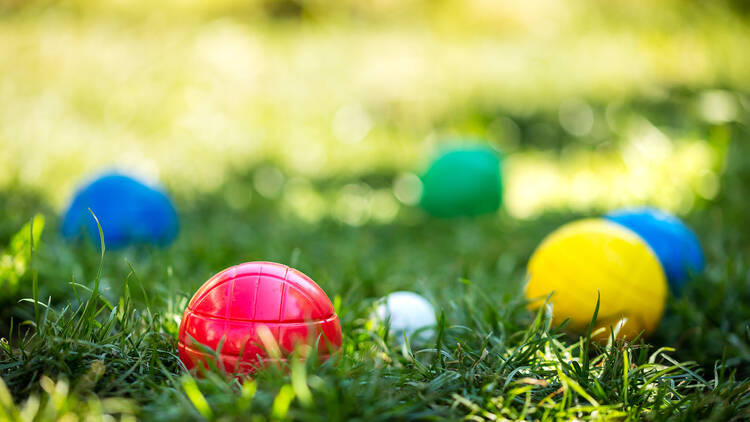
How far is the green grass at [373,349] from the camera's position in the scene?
5.21 feet

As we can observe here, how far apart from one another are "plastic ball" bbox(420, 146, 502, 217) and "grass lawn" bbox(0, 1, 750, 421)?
18cm

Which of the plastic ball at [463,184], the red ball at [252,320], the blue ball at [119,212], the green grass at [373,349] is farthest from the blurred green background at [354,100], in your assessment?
the red ball at [252,320]

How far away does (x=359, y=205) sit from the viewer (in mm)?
4488

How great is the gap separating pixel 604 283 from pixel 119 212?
2343mm

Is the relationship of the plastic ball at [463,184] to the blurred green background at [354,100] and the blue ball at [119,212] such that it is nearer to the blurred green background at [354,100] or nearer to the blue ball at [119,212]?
the blurred green background at [354,100]

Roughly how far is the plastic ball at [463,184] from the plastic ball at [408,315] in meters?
1.98

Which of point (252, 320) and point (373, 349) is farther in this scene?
point (373, 349)

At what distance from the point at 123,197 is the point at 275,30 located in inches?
205

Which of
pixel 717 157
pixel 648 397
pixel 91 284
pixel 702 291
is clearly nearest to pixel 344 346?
pixel 648 397

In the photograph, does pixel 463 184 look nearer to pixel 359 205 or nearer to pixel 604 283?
pixel 359 205

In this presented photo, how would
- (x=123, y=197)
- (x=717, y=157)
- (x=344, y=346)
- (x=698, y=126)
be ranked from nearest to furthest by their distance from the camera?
(x=344, y=346)
(x=123, y=197)
(x=717, y=157)
(x=698, y=126)

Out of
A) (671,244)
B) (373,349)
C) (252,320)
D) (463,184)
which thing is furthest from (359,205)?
(252,320)

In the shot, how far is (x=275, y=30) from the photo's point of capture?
8.02m

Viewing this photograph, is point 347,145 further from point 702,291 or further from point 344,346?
point 344,346
